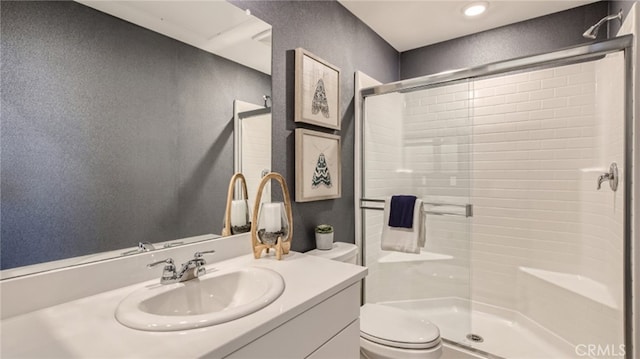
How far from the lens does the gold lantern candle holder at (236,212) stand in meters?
1.34

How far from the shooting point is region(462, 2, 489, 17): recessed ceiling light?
209 centimetres

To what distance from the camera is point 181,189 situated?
1.17 m

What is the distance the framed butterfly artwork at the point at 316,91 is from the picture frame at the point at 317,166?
0.09m

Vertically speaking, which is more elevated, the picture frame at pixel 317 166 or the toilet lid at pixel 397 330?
the picture frame at pixel 317 166

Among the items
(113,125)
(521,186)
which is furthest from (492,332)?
(113,125)

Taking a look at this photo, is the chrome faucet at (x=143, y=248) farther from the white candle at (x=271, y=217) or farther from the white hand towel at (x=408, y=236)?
the white hand towel at (x=408, y=236)

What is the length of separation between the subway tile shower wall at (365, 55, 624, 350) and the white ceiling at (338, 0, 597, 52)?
465mm

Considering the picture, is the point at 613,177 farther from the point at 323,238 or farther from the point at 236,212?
the point at 236,212

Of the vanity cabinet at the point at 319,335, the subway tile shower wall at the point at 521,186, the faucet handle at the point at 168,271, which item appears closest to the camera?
the vanity cabinet at the point at 319,335

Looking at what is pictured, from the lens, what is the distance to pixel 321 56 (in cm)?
189

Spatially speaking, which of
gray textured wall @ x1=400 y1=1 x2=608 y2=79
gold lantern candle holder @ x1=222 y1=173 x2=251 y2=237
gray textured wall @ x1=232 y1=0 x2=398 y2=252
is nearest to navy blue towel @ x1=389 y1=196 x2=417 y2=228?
gray textured wall @ x1=232 y1=0 x2=398 y2=252

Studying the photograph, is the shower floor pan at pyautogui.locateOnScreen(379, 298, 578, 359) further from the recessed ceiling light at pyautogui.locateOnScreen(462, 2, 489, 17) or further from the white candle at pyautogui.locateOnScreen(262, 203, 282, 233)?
the recessed ceiling light at pyautogui.locateOnScreen(462, 2, 489, 17)

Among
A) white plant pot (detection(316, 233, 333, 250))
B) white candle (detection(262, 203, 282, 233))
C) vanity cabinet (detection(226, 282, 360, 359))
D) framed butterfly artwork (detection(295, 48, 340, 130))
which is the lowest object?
vanity cabinet (detection(226, 282, 360, 359))

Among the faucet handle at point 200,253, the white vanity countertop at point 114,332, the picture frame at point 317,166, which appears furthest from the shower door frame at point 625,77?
the faucet handle at point 200,253
